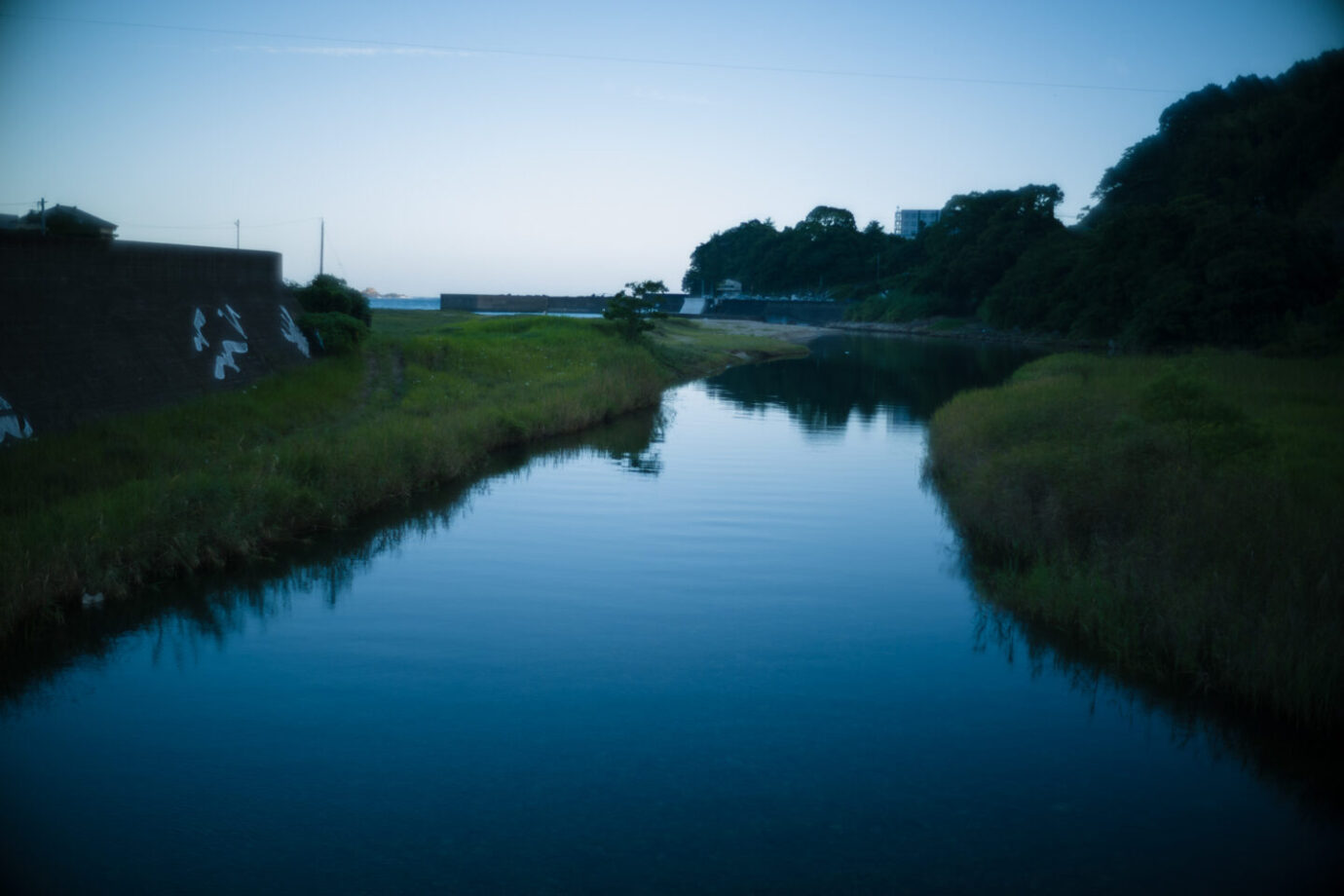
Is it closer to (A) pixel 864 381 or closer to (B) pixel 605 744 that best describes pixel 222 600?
(B) pixel 605 744

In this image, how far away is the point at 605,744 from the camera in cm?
970

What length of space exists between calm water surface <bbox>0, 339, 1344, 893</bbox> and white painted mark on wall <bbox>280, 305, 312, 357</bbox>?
41.9 feet

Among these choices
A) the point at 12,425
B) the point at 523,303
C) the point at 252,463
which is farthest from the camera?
the point at 523,303

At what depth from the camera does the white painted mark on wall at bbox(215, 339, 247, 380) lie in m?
22.8

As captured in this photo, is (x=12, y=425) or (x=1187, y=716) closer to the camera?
(x=1187, y=716)

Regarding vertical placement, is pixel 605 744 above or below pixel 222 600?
below

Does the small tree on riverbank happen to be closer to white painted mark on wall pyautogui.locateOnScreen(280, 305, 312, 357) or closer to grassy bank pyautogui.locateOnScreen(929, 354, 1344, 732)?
white painted mark on wall pyautogui.locateOnScreen(280, 305, 312, 357)

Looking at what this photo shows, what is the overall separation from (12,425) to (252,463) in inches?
136

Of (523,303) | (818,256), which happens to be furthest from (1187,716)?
(818,256)

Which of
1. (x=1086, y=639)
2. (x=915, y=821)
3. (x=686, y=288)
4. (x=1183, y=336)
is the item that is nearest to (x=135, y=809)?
(x=915, y=821)

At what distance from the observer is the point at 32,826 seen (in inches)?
317

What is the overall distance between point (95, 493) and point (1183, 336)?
46.6 m

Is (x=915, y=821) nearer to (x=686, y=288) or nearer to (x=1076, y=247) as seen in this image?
(x=1076, y=247)

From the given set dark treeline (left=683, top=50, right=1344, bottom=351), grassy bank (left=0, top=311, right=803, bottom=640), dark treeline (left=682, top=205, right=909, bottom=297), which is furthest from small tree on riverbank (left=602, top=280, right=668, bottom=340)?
dark treeline (left=682, top=205, right=909, bottom=297)
